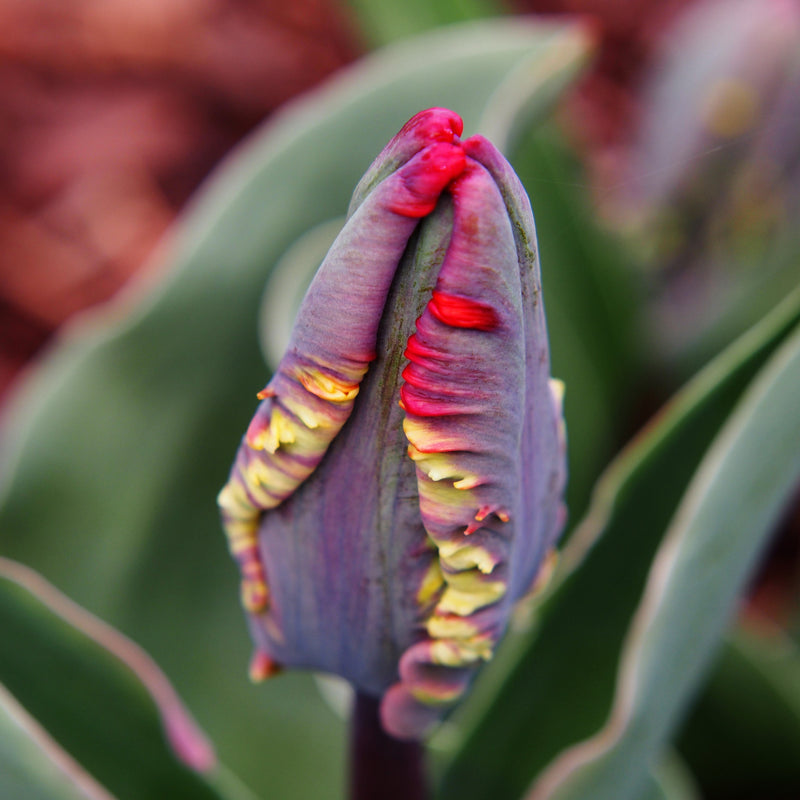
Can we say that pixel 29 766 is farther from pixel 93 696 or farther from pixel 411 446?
pixel 411 446

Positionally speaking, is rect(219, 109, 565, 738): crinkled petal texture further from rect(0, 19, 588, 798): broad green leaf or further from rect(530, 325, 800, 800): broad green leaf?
rect(0, 19, 588, 798): broad green leaf

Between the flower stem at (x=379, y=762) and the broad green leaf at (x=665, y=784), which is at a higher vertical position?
the flower stem at (x=379, y=762)

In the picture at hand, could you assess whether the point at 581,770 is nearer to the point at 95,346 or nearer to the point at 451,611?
the point at 451,611

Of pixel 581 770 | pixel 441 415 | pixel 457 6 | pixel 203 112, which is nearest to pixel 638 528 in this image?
pixel 581 770

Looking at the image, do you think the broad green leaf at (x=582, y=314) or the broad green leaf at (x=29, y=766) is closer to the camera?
the broad green leaf at (x=29, y=766)

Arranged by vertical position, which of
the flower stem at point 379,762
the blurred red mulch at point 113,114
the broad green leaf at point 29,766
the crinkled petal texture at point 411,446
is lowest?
the flower stem at point 379,762

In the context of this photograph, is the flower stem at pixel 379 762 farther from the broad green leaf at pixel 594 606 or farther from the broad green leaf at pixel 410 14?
the broad green leaf at pixel 410 14

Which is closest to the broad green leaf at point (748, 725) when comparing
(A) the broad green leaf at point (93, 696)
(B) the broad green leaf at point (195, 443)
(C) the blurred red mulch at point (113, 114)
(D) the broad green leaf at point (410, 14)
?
(B) the broad green leaf at point (195, 443)

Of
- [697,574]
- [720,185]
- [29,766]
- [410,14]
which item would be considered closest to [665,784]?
[697,574]
